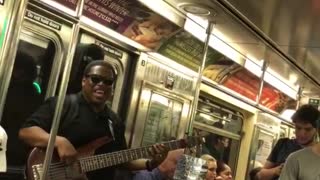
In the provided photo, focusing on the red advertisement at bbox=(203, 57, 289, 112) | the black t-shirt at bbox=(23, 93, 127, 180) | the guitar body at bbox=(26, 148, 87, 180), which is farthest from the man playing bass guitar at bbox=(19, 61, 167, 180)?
the red advertisement at bbox=(203, 57, 289, 112)

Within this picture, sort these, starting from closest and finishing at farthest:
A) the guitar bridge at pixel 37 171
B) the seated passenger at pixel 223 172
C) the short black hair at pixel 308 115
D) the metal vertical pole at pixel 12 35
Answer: the metal vertical pole at pixel 12 35, the guitar bridge at pixel 37 171, the short black hair at pixel 308 115, the seated passenger at pixel 223 172

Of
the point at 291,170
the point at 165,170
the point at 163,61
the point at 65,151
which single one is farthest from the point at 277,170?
the point at 65,151

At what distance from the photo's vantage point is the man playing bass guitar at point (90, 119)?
3.24 m

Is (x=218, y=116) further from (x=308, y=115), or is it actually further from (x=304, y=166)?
(x=304, y=166)

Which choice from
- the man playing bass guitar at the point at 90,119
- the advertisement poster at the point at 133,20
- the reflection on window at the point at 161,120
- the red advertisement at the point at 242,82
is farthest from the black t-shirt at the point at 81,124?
the red advertisement at the point at 242,82

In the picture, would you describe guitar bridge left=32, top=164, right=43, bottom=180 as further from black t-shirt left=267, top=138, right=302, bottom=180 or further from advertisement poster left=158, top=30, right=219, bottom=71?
black t-shirt left=267, top=138, right=302, bottom=180

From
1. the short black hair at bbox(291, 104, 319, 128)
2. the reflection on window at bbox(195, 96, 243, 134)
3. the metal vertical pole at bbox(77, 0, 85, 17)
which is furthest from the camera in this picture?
the reflection on window at bbox(195, 96, 243, 134)

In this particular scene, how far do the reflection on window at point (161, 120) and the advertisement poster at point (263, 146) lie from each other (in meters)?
2.50

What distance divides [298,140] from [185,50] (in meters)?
1.59

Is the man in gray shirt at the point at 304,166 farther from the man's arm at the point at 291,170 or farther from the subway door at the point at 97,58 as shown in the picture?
the subway door at the point at 97,58

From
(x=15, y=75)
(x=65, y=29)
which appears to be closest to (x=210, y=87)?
(x=65, y=29)

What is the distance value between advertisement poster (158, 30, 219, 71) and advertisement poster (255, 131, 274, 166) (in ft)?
7.62

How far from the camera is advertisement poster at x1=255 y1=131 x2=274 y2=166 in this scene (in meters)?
7.25

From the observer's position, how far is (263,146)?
743 cm
